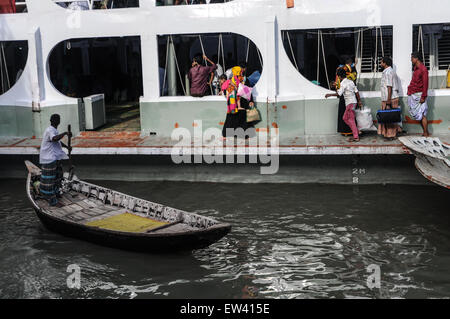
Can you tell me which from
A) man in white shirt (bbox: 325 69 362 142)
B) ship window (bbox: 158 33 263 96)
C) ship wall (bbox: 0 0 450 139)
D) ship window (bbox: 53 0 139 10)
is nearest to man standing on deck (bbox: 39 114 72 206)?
ship wall (bbox: 0 0 450 139)

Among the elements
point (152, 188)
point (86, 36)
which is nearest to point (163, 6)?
point (86, 36)

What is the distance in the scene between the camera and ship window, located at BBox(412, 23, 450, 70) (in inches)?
492

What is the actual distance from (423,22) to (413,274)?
5.50 metres

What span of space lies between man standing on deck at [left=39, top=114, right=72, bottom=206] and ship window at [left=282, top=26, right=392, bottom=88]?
536 centimetres

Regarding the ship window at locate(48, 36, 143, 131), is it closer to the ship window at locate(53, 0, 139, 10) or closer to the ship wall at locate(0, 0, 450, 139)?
the ship wall at locate(0, 0, 450, 139)

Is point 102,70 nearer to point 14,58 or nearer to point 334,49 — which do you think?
point 14,58

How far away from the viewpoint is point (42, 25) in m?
12.0

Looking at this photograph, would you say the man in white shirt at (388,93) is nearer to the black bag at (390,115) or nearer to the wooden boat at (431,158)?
the black bag at (390,115)

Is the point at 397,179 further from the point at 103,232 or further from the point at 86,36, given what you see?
the point at 86,36

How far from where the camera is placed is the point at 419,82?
34.2 feet

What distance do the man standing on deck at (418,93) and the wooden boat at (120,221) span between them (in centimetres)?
496

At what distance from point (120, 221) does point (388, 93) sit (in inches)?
211

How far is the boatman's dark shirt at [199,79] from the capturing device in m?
11.6

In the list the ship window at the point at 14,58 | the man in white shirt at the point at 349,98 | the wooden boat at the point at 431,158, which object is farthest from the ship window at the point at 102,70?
the wooden boat at the point at 431,158
